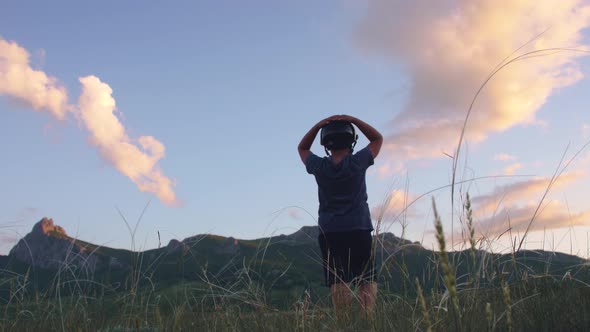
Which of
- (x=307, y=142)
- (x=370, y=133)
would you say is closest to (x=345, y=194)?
(x=370, y=133)

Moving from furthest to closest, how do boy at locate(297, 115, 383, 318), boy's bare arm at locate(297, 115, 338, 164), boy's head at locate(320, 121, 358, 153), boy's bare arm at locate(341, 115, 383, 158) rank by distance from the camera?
boy's bare arm at locate(297, 115, 338, 164) → boy's bare arm at locate(341, 115, 383, 158) → boy's head at locate(320, 121, 358, 153) → boy at locate(297, 115, 383, 318)

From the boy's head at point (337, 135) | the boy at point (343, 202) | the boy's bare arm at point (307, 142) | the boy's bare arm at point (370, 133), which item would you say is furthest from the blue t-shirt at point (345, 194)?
the boy's bare arm at point (307, 142)

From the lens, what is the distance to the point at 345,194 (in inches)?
242

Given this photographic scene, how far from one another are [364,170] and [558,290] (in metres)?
2.64

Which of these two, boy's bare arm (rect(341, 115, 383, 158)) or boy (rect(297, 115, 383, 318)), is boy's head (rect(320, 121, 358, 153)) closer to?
boy (rect(297, 115, 383, 318))

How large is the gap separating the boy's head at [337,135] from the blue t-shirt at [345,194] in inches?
7.6

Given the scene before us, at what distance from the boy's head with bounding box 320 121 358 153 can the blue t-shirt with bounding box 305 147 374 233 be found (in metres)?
0.19

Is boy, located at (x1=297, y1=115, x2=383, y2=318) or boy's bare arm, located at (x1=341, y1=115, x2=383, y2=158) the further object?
boy's bare arm, located at (x1=341, y1=115, x2=383, y2=158)

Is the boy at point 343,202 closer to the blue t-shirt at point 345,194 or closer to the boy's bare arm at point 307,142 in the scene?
the blue t-shirt at point 345,194

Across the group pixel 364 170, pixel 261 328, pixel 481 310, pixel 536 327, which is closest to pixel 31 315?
pixel 261 328

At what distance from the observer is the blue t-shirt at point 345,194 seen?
19.9 feet

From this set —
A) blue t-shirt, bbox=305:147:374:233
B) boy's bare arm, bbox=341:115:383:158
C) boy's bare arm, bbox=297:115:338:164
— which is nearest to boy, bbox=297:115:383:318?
blue t-shirt, bbox=305:147:374:233

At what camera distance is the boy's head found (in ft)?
20.6

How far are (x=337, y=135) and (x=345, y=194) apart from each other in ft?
2.44
